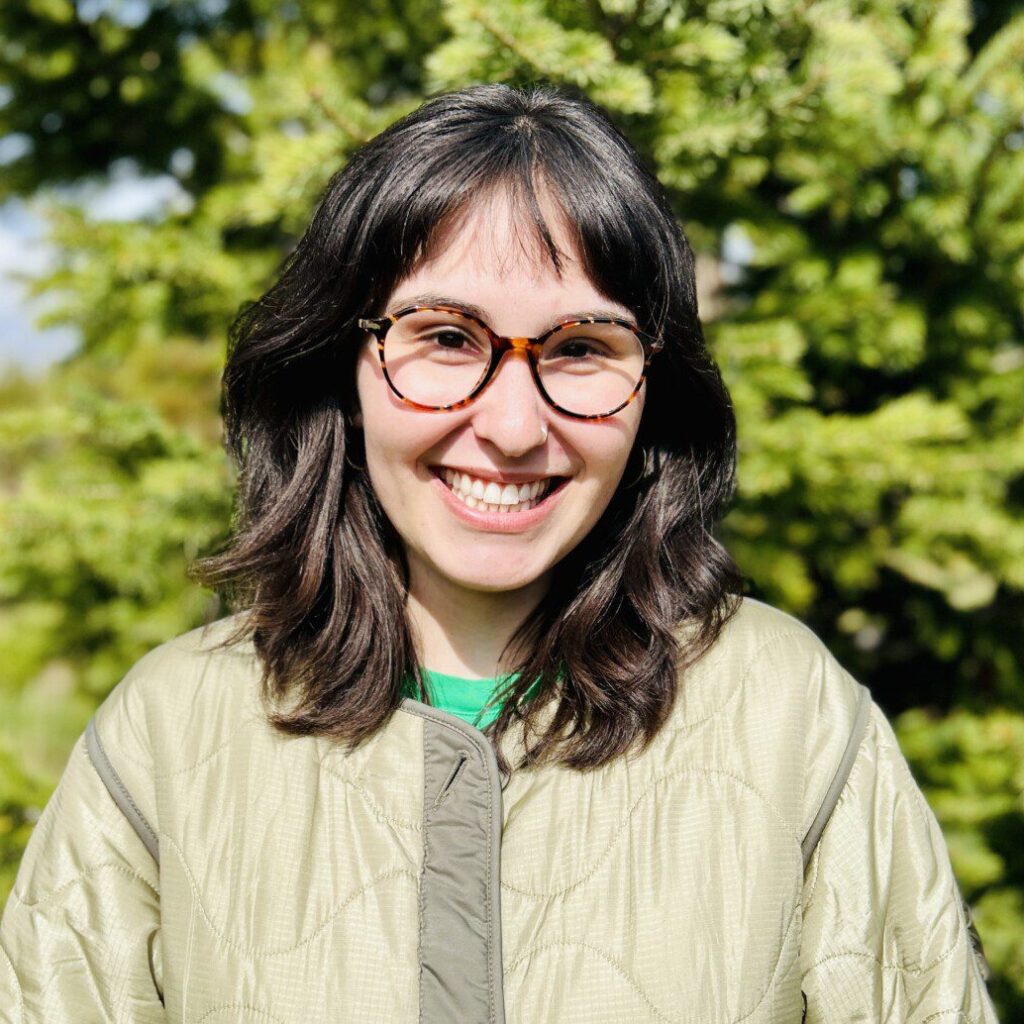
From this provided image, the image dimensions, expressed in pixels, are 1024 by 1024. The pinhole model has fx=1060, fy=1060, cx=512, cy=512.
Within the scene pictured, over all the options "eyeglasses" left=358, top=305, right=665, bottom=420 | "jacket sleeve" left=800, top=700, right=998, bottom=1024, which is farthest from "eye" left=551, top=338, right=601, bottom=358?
"jacket sleeve" left=800, top=700, right=998, bottom=1024

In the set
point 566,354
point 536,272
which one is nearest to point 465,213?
point 536,272

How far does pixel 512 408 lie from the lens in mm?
1442

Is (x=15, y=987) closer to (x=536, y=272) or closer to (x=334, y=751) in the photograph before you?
(x=334, y=751)

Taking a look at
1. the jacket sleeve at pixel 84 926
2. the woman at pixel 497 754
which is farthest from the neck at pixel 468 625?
the jacket sleeve at pixel 84 926

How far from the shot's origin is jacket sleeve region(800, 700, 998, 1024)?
1423 millimetres

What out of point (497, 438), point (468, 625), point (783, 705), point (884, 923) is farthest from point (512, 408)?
point (884, 923)

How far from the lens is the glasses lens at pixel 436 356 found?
4.80 ft

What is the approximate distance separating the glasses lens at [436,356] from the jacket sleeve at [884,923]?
2.55ft

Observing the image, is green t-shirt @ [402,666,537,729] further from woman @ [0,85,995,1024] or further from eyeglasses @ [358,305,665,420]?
eyeglasses @ [358,305,665,420]

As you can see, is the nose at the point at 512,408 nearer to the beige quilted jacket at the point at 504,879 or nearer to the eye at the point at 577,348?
→ the eye at the point at 577,348

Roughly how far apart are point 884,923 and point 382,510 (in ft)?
3.26

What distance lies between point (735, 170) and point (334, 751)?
1.91m

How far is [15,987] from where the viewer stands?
5.01 feet

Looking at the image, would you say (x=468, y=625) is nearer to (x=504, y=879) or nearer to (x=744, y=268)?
(x=504, y=879)
